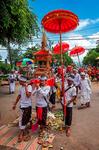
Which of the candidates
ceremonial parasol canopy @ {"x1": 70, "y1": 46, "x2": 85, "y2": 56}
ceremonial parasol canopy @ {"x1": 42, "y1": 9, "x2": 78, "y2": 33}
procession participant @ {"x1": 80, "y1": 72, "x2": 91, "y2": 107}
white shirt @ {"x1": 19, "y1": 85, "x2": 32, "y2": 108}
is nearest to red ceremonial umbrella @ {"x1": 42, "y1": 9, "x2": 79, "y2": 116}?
ceremonial parasol canopy @ {"x1": 42, "y1": 9, "x2": 78, "y2": 33}

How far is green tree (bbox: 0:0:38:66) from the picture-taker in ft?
29.6

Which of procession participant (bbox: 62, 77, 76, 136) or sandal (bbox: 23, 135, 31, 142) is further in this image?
procession participant (bbox: 62, 77, 76, 136)

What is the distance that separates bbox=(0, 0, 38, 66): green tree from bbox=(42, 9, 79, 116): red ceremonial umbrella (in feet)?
6.44

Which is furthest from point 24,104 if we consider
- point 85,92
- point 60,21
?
point 85,92

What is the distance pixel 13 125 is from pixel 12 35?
666cm

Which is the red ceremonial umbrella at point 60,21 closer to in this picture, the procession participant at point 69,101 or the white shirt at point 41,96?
the procession participant at point 69,101

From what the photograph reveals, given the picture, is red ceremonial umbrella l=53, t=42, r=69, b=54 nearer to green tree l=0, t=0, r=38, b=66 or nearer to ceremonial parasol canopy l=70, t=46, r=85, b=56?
ceremonial parasol canopy l=70, t=46, r=85, b=56

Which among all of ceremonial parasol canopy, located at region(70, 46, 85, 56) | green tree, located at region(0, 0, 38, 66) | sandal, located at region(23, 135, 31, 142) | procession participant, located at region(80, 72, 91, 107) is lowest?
sandal, located at region(23, 135, 31, 142)

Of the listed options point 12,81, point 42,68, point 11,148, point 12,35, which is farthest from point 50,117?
point 12,81

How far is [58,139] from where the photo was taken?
21.5 feet

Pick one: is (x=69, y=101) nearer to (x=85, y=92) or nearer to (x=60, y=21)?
(x=60, y=21)

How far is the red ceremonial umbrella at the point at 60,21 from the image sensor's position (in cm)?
704

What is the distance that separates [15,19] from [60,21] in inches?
169

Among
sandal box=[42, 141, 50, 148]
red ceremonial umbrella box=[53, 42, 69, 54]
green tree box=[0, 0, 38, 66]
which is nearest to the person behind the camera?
sandal box=[42, 141, 50, 148]
